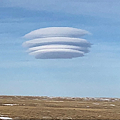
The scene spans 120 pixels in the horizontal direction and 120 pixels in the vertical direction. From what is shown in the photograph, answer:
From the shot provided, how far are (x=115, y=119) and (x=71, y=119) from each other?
10517 mm

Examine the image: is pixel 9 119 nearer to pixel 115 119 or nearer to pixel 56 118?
pixel 56 118

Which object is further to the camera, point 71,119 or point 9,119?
point 71,119

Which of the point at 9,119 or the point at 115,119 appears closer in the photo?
the point at 9,119

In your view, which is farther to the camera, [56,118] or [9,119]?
[56,118]

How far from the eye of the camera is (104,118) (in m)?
59.4

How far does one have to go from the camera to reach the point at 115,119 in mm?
57969

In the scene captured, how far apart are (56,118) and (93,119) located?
842 cm

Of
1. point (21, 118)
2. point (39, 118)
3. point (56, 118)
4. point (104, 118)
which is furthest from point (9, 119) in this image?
point (104, 118)

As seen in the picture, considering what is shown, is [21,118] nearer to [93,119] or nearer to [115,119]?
[93,119]

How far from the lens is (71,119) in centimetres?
5588

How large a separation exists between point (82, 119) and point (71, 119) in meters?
2.68

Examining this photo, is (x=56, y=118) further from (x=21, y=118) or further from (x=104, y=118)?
(x=104, y=118)

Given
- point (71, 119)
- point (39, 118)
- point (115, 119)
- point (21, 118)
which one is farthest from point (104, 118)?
point (21, 118)

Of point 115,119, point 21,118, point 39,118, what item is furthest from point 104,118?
point 21,118
